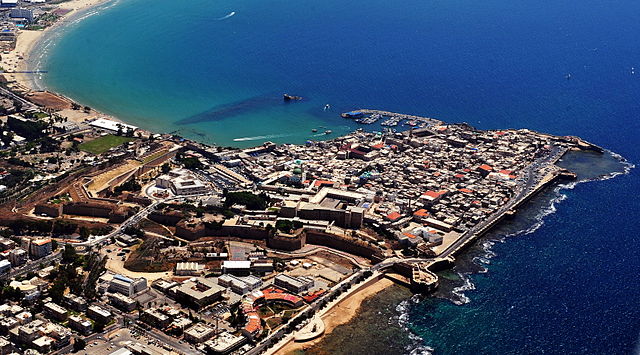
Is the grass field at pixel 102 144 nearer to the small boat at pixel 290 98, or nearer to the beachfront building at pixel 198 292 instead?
the small boat at pixel 290 98

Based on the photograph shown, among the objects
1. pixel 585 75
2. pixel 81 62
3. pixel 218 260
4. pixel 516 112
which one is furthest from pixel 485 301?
pixel 81 62

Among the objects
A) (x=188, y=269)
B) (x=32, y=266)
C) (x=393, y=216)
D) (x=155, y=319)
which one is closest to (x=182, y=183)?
(x=188, y=269)

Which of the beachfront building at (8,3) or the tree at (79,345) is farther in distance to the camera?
the beachfront building at (8,3)

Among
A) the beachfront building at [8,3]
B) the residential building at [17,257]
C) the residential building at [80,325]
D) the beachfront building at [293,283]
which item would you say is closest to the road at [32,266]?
the residential building at [17,257]

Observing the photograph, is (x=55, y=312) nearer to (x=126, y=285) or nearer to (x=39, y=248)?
(x=126, y=285)

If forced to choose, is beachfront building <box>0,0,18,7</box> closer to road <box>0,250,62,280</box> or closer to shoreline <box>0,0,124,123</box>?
shoreline <box>0,0,124,123</box>

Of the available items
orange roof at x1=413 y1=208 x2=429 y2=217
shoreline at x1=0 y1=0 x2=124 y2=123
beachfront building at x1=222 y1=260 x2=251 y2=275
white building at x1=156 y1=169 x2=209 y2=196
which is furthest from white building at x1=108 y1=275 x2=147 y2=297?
shoreline at x1=0 y1=0 x2=124 y2=123

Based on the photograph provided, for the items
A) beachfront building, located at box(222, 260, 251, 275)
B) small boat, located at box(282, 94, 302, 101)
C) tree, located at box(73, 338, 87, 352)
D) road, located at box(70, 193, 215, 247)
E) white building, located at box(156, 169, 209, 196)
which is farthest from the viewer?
small boat, located at box(282, 94, 302, 101)
